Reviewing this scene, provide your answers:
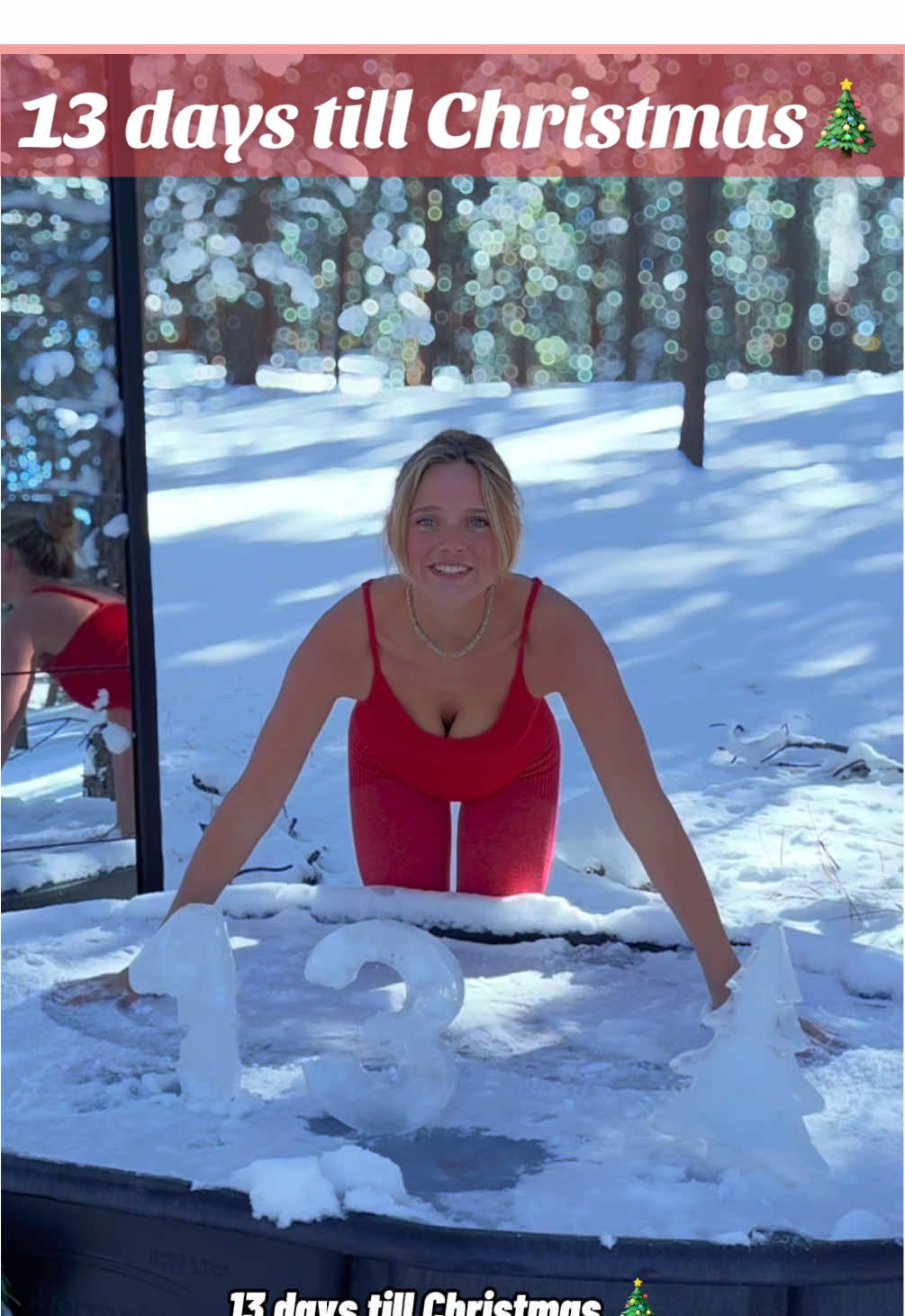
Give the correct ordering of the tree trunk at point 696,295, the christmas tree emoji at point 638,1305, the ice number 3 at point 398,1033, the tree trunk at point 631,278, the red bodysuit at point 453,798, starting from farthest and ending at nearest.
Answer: the tree trunk at point 631,278
the tree trunk at point 696,295
the red bodysuit at point 453,798
the ice number 3 at point 398,1033
the christmas tree emoji at point 638,1305

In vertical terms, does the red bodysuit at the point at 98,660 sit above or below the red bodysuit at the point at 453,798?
→ above

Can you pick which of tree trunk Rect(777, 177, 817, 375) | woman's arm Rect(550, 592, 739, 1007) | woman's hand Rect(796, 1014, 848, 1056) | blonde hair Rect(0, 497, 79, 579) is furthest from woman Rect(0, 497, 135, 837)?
tree trunk Rect(777, 177, 817, 375)

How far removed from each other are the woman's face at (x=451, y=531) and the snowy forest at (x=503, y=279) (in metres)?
10.8

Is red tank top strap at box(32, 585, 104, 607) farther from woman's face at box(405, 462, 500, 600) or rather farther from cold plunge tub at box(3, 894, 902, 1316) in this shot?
cold plunge tub at box(3, 894, 902, 1316)

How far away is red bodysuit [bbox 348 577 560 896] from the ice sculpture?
2.34 ft

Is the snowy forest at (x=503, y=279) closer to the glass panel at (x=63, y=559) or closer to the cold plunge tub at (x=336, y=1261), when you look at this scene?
the glass panel at (x=63, y=559)

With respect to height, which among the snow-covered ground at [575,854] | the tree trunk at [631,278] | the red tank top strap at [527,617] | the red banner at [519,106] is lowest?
the snow-covered ground at [575,854]

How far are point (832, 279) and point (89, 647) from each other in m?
11.8

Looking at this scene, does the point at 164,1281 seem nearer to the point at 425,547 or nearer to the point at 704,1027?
the point at 704,1027

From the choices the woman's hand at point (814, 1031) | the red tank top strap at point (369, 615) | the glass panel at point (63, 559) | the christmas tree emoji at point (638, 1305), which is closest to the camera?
the christmas tree emoji at point (638, 1305)

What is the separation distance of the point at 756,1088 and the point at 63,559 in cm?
179

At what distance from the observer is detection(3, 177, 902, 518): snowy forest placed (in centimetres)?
1360

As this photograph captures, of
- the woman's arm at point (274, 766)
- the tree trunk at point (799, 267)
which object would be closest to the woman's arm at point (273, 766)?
the woman's arm at point (274, 766)

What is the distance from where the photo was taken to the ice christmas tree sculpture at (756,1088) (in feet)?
6.41
